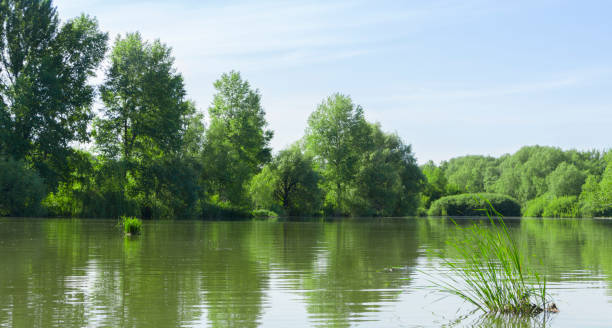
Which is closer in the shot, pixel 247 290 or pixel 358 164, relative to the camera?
pixel 247 290

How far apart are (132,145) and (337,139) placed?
3377 centimetres

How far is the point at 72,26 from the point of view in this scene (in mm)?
49625

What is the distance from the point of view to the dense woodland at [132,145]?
4562cm

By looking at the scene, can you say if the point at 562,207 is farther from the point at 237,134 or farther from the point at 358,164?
the point at 237,134

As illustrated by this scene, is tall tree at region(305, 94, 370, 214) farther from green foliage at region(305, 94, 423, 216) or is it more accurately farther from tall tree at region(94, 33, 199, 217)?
tall tree at region(94, 33, 199, 217)

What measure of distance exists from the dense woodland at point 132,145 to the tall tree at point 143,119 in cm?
9

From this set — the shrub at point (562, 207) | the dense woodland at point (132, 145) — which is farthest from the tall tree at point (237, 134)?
the shrub at point (562, 207)

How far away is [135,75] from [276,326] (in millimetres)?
49907

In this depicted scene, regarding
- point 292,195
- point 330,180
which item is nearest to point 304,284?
point 292,195

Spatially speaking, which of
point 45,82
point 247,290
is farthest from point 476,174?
point 247,290

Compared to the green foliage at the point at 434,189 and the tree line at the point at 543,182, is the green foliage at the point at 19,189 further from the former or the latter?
the green foliage at the point at 434,189

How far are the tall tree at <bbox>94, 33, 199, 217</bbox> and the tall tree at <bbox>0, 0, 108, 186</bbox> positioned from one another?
8.18 ft

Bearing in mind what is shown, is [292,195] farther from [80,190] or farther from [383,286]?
[383,286]

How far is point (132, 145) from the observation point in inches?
2085
